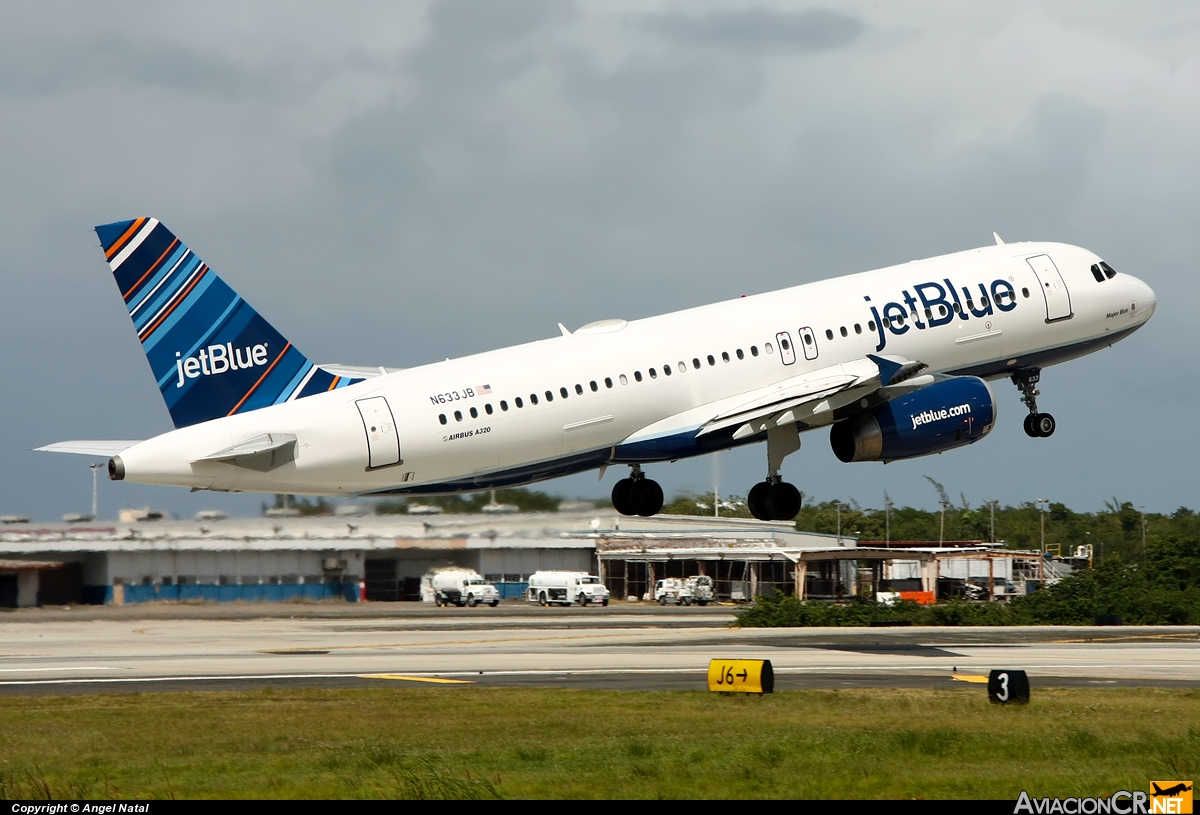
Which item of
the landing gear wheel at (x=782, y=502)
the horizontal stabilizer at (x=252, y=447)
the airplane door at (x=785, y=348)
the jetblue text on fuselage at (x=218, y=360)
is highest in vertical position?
the airplane door at (x=785, y=348)

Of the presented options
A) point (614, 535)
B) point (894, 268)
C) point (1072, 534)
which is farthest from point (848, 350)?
point (1072, 534)

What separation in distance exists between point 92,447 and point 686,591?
66.7m

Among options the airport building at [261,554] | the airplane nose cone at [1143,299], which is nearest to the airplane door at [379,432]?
the airport building at [261,554]

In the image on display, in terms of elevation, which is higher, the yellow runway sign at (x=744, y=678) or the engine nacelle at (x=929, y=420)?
the engine nacelle at (x=929, y=420)

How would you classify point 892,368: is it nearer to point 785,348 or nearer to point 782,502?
point 785,348

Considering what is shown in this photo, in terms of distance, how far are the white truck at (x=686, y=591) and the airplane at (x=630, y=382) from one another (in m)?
52.6

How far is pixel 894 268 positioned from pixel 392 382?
16668 millimetres

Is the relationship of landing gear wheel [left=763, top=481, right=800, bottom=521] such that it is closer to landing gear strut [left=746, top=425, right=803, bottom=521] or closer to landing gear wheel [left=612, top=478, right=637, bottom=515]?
landing gear strut [left=746, top=425, right=803, bottom=521]

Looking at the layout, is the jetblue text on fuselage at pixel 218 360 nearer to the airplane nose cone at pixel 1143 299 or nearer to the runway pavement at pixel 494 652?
the runway pavement at pixel 494 652

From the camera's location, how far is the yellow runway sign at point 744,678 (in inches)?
1401

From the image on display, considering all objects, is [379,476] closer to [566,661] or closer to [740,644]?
[566,661]

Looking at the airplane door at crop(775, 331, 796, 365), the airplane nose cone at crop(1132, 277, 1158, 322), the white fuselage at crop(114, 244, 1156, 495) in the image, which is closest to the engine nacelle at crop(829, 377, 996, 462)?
the white fuselage at crop(114, 244, 1156, 495)

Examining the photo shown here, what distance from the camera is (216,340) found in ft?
131

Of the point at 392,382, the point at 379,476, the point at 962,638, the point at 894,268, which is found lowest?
the point at 962,638
